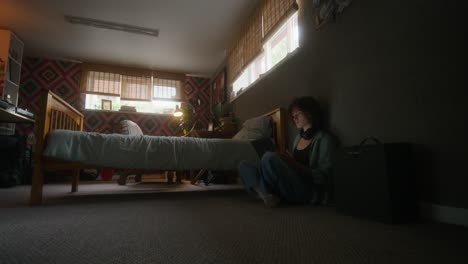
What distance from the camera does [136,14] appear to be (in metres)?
3.39

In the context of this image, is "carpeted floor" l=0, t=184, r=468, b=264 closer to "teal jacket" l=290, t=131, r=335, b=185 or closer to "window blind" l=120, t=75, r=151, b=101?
"teal jacket" l=290, t=131, r=335, b=185

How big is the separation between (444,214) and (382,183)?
0.95ft

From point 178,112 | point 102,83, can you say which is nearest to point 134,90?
point 102,83

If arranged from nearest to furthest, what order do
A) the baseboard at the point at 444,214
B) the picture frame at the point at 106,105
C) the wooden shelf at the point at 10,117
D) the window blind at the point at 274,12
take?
the baseboard at the point at 444,214 < the window blind at the point at 274,12 < the wooden shelf at the point at 10,117 < the picture frame at the point at 106,105

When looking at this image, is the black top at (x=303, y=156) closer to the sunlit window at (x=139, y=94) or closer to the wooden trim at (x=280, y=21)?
the wooden trim at (x=280, y=21)

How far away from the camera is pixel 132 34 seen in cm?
391

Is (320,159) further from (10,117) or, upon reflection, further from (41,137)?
(10,117)

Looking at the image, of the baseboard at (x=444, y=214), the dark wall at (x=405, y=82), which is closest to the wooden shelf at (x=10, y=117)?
the dark wall at (x=405, y=82)

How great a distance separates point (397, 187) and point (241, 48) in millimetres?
3173

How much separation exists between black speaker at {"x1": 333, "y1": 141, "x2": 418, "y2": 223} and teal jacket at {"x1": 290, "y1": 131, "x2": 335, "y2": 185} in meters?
0.28

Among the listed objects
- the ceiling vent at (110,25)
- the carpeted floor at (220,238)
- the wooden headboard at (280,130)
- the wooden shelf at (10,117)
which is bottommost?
the carpeted floor at (220,238)

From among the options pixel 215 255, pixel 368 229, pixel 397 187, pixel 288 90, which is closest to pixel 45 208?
pixel 215 255

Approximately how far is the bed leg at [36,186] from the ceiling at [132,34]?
2.40 m

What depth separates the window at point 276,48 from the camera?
2.62m
